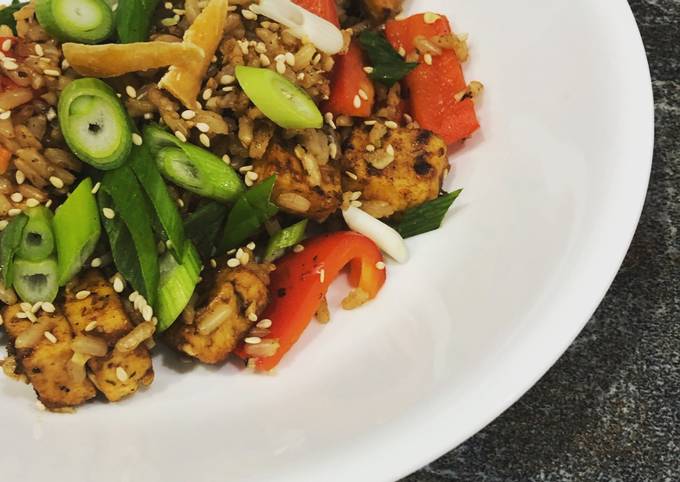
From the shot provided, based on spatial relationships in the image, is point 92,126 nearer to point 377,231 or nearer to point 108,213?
point 108,213

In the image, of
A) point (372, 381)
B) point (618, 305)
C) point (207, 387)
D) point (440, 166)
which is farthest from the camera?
point (618, 305)

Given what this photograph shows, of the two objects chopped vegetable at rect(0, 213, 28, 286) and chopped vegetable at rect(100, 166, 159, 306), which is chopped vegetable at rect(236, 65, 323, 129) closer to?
chopped vegetable at rect(100, 166, 159, 306)

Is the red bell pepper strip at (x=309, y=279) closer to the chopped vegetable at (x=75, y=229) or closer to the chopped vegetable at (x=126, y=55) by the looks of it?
the chopped vegetable at (x=75, y=229)

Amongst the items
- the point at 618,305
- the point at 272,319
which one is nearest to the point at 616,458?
the point at 618,305

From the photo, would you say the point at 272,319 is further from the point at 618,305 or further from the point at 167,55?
the point at 618,305

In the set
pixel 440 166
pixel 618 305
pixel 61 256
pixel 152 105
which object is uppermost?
pixel 152 105

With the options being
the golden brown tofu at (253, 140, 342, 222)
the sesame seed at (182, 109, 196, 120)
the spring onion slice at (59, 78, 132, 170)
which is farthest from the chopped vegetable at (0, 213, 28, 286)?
the golden brown tofu at (253, 140, 342, 222)

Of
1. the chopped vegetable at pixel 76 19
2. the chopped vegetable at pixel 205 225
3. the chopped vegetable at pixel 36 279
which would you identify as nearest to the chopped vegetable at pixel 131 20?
the chopped vegetable at pixel 76 19

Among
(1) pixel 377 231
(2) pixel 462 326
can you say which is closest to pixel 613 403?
(2) pixel 462 326
